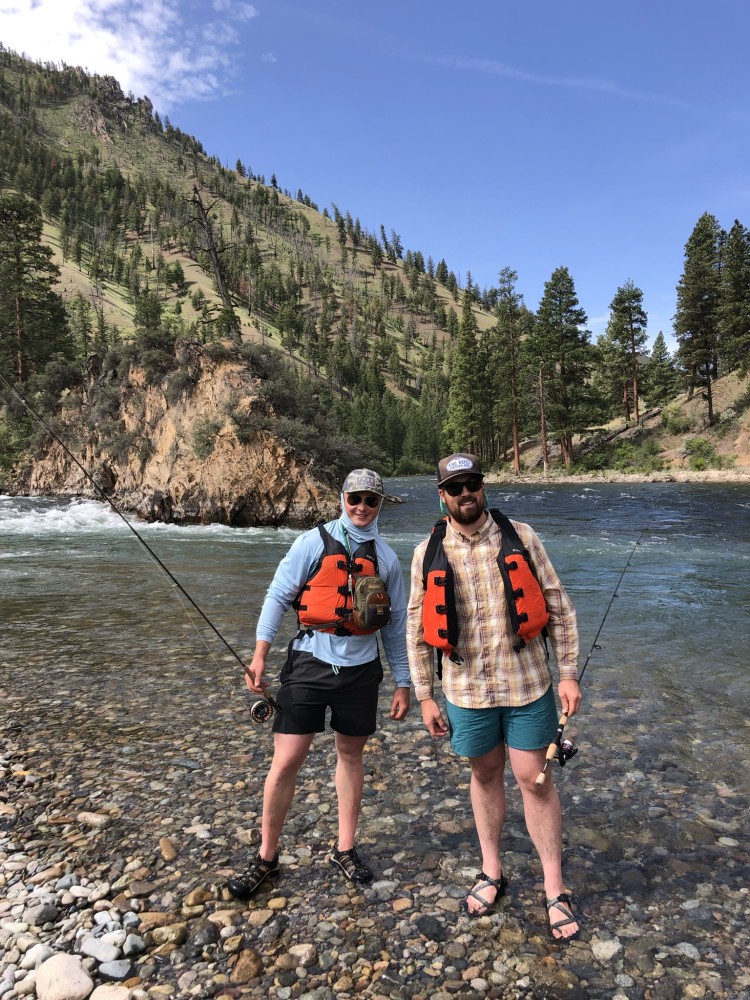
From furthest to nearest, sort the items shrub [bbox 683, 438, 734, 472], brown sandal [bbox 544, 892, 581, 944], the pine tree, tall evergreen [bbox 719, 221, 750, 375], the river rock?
tall evergreen [bbox 719, 221, 750, 375]
shrub [bbox 683, 438, 734, 472]
the pine tree
brown sandal [bbox 544, 892, 581, 944]
the river rock

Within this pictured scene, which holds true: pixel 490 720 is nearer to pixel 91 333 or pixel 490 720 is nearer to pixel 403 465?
pixel 403 465

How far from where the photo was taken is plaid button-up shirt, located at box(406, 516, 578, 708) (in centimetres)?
307

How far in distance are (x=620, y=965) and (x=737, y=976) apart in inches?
20.4

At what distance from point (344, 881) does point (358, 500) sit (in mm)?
2234

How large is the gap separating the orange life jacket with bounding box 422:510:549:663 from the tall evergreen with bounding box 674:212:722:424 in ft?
186

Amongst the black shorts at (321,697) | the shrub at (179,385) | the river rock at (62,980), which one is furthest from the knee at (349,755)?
the shrub at (179,385)

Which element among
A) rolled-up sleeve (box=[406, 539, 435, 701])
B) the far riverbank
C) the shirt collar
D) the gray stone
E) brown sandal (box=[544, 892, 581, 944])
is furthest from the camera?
the far riverbank

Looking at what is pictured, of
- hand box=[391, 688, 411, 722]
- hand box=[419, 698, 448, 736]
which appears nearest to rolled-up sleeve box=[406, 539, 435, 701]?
hand box=[419, 698, 448, 736]

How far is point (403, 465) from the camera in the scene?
316 ft

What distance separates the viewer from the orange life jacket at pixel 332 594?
11.0ft

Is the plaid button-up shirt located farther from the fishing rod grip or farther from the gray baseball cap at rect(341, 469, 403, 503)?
the gray baseball cap at rect(341, 469, 403, 503)

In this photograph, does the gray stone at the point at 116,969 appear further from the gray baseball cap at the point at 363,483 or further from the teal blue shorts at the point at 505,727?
the gray baseball cap at the point at 363,483

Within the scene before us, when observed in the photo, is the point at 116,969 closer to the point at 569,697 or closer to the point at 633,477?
the point at 569,697

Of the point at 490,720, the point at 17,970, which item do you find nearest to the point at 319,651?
the point at 490,720
